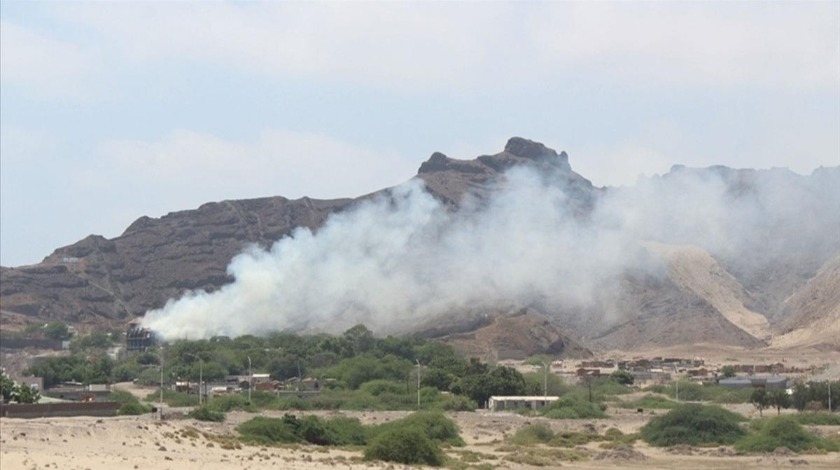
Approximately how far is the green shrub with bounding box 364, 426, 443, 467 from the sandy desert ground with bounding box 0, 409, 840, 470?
101 centimetres

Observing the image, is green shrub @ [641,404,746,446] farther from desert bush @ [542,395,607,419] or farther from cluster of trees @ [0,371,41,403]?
cluster of trees @ [0,371,41,403]

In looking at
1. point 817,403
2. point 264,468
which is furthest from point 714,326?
point 264,468

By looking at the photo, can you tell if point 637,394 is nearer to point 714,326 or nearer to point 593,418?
point 593,418

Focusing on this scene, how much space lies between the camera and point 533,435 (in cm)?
7150

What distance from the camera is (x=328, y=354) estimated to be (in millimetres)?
138750

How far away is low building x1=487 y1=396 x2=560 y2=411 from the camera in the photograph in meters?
96.4

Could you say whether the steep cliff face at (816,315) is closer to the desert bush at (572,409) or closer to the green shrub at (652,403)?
the green shrub at (652,403)

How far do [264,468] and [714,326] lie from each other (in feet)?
459

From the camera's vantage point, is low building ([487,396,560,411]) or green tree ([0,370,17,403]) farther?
low building ([487,396,560,411])

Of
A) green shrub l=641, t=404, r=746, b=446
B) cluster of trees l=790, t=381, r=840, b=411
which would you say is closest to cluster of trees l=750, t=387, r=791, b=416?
cluster of trees l=790, t=381, r=840, b=411

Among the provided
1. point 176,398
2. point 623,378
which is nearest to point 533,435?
point 176,398

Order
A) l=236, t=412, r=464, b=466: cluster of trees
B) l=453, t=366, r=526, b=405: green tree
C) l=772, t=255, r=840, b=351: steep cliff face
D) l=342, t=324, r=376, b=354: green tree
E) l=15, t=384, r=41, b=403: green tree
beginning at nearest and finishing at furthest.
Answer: l=236, t=412, r=464, b=466: cluster of trees → l=15, t=384, r=41, b=403: green tree → l=453, t=366, r=526, b=405: green tree → l=342, t=324, r=376, b=354: green tree → l=772, t=255, r=840, b=351: steep cliff face

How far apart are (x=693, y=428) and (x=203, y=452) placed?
29.6 metres

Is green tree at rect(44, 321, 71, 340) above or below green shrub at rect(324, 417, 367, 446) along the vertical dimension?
above
